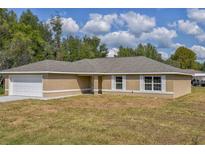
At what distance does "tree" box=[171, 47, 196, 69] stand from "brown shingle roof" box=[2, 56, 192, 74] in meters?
48.6

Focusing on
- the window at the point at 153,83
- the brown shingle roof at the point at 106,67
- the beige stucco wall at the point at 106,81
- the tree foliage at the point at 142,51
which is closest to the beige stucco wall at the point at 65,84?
the brown shingle roof at the point at 106,67

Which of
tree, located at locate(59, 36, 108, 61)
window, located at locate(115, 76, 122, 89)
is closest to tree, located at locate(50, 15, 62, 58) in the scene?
tree, located at locate(59, 36, 108, 61)

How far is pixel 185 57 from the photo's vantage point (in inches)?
Answer: 2783

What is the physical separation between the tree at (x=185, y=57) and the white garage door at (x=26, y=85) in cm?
5762

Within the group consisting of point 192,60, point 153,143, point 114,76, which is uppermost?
point 192,60

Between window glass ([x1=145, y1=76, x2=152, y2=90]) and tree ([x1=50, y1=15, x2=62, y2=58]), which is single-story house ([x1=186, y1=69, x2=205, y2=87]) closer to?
window glass ([x1=145, y1=76, x2=152, y2=90])

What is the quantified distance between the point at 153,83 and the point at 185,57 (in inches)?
2127

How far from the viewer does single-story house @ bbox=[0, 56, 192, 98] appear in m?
20.1

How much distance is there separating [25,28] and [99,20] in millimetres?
16216

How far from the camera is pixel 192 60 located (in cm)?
7106

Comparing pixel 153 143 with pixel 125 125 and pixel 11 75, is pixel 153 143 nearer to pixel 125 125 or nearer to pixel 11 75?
pixel 125 125

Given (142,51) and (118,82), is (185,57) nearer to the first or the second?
(142,51)

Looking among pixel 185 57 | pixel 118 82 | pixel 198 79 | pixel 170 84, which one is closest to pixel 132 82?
pixel 118 82
